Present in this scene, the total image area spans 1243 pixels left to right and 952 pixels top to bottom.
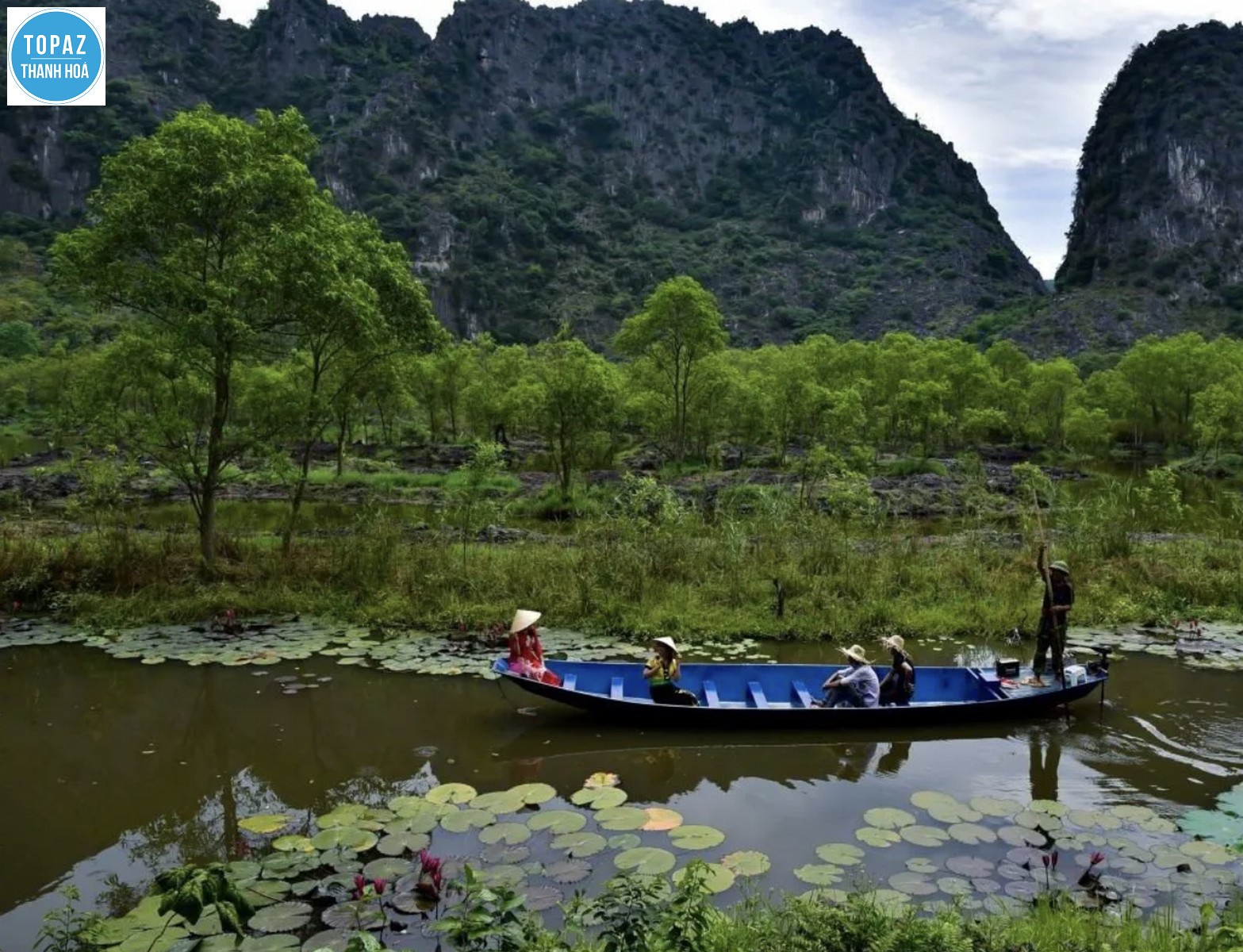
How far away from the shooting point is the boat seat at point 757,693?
396 inches

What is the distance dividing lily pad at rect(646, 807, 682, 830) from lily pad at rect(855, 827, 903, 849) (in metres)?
1.58

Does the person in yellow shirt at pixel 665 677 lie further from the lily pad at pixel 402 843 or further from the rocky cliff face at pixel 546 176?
the rocky cliff face at pixel 546 176

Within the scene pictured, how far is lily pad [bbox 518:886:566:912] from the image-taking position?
577cm

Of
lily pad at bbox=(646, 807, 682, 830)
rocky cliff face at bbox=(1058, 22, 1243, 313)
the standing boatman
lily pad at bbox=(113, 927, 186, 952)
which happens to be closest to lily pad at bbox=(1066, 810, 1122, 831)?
the standing boatman

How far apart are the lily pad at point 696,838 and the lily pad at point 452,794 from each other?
6.38ft

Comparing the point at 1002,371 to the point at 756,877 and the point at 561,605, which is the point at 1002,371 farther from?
the point at 756,877

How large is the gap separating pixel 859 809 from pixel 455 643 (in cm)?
679

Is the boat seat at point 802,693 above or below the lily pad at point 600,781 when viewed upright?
above

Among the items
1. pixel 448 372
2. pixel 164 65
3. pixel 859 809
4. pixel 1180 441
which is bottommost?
pixel 859 809

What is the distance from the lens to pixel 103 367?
13930mm

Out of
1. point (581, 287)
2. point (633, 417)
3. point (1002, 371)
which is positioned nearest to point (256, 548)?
point (633, 417)

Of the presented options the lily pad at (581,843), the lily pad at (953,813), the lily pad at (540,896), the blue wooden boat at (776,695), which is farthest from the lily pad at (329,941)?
the lily pad at (953,813)

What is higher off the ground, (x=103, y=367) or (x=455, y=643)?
(x=103, y=367)

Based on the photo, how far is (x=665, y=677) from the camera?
952cm
